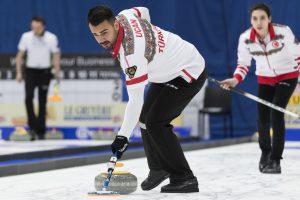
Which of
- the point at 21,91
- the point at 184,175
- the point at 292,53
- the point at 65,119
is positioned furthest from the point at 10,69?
the point at 184,175

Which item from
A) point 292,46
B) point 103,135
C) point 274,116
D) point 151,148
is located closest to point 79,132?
point 103,135

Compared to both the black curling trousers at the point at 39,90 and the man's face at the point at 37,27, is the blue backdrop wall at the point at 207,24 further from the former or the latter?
the man's face at the point at 37,27

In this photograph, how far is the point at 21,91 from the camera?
32.8 ft

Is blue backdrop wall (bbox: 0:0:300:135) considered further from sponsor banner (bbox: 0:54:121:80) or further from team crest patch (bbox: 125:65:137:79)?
team crest patch (bbox: 125:65:137:79)

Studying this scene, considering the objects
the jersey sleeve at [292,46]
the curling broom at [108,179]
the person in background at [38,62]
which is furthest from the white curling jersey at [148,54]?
the person in background at [38,62]

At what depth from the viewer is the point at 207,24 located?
32.6 ft

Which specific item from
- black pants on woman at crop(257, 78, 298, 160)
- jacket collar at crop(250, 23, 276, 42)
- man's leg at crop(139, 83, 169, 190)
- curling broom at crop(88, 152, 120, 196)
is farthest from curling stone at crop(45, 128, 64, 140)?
curling broom at crop(88, 152, 120, 196)

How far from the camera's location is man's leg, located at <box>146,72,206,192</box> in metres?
3.95

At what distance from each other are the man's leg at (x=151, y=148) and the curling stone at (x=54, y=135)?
5.61 metres

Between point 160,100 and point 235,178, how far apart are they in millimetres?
1157

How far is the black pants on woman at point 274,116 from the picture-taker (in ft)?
16.7

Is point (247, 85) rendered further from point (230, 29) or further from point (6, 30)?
point (6, 30)

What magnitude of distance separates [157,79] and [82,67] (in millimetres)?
6060

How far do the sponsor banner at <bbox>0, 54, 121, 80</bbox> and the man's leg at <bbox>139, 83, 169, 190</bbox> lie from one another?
556 cm
